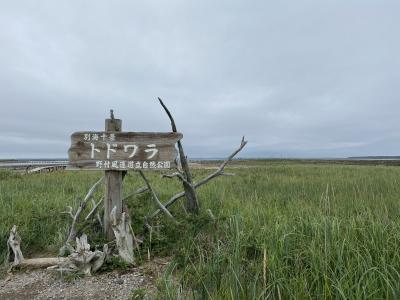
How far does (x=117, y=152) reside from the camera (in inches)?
164

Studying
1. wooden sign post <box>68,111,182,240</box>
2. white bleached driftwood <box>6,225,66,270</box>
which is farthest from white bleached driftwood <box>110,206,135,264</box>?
white bleached driftwood <box>6,225,66,270</box>

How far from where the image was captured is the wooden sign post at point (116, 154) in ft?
13.7

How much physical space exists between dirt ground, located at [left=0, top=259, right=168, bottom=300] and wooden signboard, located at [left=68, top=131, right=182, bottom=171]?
4.30 ft

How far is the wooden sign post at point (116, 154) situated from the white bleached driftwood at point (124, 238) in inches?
12.8

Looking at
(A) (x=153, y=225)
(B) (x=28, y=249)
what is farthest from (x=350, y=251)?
(B) (x=28, y=249)

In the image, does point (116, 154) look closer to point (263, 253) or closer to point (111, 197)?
point (111, 197)

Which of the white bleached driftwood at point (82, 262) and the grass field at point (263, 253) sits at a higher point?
the grass field at point (263, 253)

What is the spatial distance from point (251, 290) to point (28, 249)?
336cm

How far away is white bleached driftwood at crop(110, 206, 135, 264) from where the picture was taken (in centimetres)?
373

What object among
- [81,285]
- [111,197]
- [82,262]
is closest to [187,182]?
[111,197]

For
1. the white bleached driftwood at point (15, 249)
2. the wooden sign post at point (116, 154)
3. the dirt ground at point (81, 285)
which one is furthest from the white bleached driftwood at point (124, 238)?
the white bleached driftwood at point (15, 249)

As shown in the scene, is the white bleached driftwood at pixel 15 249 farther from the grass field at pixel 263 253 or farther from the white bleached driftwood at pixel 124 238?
the white bleached driftwood at pixel 124 238

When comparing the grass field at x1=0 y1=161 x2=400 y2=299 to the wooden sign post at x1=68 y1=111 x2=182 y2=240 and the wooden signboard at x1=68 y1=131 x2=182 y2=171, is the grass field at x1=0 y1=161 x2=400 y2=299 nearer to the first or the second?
the wooden sign post at x1=68 y1=111 x2=182 y2=240

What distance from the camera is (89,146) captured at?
4184 mm
